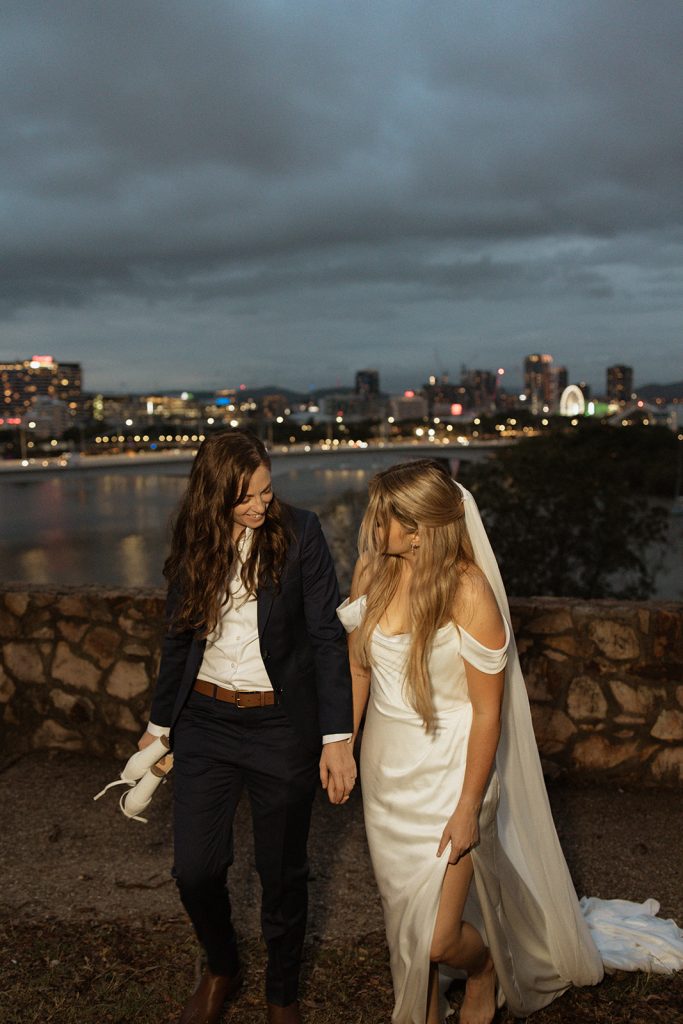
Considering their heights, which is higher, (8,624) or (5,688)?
(8,624)

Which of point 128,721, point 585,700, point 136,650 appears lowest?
point 128,721

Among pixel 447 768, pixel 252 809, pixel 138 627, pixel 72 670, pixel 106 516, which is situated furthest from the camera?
pixel 106 516

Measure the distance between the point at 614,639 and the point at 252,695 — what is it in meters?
2.13

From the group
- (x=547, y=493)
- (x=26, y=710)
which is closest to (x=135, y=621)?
(x=26, y=710)

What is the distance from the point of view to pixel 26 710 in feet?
14.7

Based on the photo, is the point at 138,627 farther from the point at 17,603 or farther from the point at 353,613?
the point at 353,613

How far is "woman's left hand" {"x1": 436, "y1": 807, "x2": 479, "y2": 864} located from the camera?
2139mm

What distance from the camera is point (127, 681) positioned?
431 cm

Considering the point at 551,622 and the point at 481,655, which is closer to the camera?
the point at 481,655

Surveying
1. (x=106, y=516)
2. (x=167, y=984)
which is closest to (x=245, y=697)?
(x=167, y=984)

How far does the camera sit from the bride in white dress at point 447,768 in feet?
7.06

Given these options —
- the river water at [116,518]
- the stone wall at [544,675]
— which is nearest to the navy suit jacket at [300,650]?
the stone wall at [544,675]

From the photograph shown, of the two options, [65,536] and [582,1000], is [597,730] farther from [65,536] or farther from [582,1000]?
[65,536]

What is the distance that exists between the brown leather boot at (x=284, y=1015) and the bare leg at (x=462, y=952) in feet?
1.15
